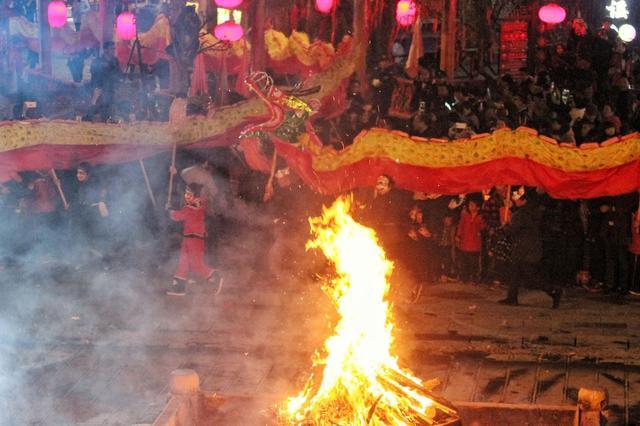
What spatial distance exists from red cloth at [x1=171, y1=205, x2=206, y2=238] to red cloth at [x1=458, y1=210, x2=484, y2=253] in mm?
3174

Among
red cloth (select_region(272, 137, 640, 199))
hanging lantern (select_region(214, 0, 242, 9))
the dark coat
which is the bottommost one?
the dark coat

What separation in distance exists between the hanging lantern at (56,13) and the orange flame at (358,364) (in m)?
13.2

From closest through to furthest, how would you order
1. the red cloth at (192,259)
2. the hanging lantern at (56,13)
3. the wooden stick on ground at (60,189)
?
the red cloth at (192,259), the wooden stick on ground at (60,189), the hanging lantern at (56,13)

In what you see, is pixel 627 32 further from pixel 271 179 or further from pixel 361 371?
pixel 361 371

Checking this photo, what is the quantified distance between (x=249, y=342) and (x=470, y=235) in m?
3.33

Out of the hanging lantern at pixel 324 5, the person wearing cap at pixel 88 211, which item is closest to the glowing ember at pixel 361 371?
the person wearing cap at pixel 88 211

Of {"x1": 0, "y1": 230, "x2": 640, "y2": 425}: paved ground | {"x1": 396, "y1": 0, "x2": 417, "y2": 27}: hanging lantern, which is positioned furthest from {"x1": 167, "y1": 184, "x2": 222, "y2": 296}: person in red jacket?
{"x1": 396, "y1": 0, "x2": 417, "y2": 27}: hanging lantern

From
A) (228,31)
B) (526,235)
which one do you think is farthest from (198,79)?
(526,235)

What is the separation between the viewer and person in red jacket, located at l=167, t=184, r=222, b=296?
42.6ft

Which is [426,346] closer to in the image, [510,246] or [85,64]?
[510,246]

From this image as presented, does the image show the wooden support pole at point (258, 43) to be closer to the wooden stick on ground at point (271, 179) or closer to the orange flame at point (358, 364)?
the wooden stick on ground at point (271, 179)

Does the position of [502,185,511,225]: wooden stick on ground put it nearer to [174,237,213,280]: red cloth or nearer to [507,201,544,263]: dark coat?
[507,201,544,263]: dark coat

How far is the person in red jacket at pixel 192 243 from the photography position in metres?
13.0

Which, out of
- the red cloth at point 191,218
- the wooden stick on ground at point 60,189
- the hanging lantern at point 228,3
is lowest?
the wooden stick on ground at point 60,189
